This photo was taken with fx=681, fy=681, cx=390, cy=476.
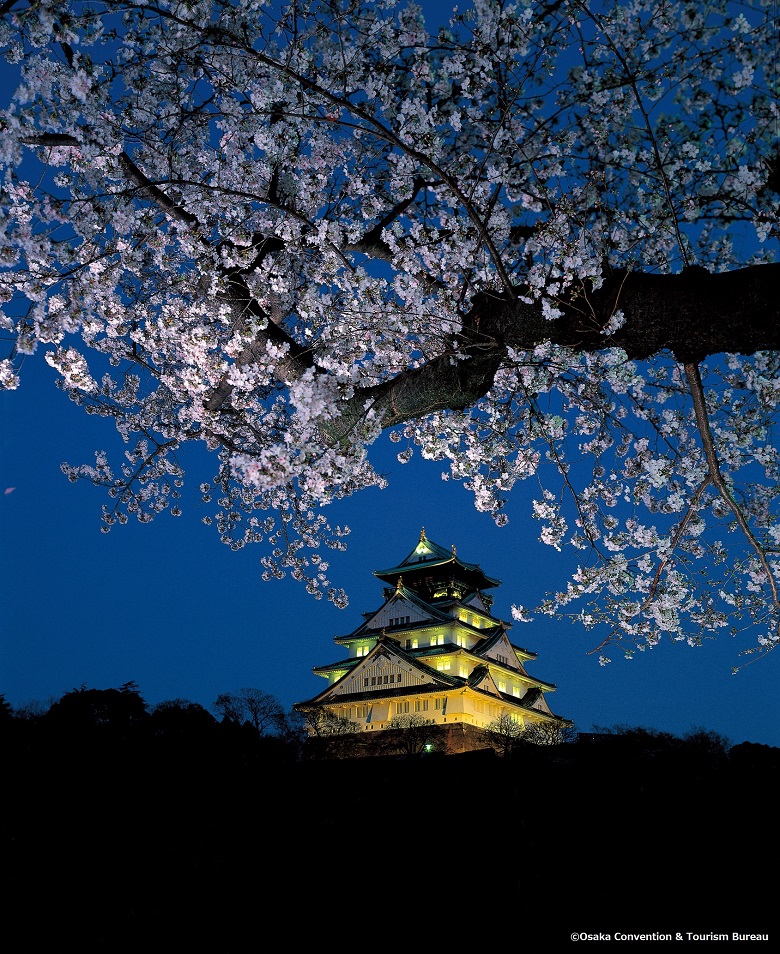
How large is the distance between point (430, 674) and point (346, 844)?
26.2 meters

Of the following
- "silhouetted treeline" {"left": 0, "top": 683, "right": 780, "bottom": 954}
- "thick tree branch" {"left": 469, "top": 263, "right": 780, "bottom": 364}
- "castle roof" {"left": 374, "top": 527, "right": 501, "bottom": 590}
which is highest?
"castle roof" {"left": 374, "top": 527, "right": 501, "bottom": 590}

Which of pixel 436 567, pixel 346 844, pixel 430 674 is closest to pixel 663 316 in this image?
pixel 346 844

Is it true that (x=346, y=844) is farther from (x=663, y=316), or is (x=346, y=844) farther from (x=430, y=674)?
(x=430, y=674)

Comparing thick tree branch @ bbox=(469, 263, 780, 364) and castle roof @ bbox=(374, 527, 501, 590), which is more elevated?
castle roof @ bbox=(374, 527, 501, 590)

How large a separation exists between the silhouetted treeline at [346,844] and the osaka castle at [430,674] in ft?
69.5

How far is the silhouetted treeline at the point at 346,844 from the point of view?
783cm

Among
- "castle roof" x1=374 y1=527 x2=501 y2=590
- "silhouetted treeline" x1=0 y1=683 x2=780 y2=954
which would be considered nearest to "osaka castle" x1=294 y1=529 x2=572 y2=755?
"castle roof" x1=374 y1=527 x2=501 y2=590

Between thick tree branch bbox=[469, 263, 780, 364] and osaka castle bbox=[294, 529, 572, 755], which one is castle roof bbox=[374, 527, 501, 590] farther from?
thick tree branch bbox=[469, 263, 780, 364]

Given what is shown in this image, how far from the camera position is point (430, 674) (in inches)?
1411

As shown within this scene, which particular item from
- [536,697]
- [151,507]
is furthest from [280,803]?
[536,697]

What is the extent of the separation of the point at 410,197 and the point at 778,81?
108 inches

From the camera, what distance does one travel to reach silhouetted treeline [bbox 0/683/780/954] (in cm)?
783

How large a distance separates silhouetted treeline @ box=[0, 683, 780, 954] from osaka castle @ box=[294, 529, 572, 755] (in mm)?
21170

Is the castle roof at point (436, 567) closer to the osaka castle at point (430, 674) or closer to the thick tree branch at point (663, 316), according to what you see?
the osaka castle at point (430, 674)
